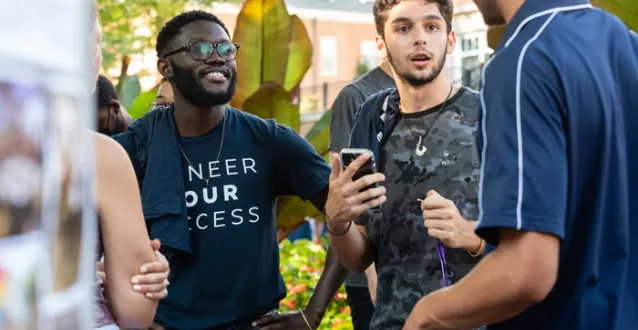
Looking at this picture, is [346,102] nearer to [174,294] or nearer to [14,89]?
[174,294]

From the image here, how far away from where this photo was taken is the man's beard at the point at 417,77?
361cm

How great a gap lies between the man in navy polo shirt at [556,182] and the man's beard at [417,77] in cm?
147

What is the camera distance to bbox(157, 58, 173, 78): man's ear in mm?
4453

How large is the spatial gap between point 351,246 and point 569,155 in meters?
1.64

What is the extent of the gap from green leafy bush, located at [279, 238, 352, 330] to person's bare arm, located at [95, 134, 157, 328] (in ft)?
14.0

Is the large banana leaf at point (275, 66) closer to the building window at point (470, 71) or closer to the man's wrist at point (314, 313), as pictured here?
the man's wrist at point (314, 313)

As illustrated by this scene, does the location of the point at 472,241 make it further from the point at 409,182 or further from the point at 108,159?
the point at 108,159

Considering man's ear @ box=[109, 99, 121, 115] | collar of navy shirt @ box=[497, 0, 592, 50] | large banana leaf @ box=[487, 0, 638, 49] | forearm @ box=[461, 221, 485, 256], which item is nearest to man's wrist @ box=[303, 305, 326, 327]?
forearm @ box=[461, 221, 485, 256]

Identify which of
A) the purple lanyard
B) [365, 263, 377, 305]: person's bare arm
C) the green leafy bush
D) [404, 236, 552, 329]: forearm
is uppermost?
[404, 236, 552, 329]: forearm

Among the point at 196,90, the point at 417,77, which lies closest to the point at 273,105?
the point at 196,90

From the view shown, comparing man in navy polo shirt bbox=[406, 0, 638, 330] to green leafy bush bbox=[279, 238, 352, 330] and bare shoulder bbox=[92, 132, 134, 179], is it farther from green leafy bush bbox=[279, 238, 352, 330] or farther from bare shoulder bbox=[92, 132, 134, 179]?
green leafy bush bbox=[279, 238, 352, 330]

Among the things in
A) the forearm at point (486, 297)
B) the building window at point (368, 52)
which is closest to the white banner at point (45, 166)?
the forearm at point (486, 297)

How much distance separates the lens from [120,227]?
2.40 m

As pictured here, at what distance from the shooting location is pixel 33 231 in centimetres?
86
